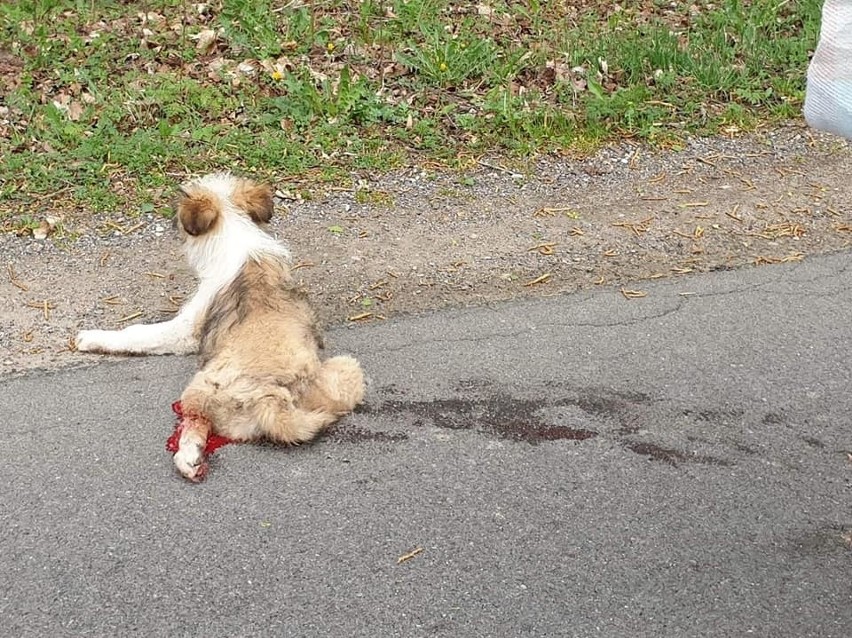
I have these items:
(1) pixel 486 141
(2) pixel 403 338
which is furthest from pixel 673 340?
(1) pixel 486 141

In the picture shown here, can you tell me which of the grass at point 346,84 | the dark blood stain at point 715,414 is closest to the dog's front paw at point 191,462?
the dark blood stain at point 715,414

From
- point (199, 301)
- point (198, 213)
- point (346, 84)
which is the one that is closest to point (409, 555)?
point (199, 301)

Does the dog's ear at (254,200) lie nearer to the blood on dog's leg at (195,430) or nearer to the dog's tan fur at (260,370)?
the dog's tan fur at (260,370)

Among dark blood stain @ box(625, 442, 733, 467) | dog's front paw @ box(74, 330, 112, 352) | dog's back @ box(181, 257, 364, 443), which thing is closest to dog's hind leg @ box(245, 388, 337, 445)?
dog's back @ box(181, 257, 364, 443)

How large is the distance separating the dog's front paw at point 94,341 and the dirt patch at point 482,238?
8 centimetres

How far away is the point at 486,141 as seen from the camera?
24.7 feet

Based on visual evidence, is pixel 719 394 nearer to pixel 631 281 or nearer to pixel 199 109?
pixel 631 281

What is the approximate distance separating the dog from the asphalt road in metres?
0.13

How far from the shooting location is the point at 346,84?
25.7ft

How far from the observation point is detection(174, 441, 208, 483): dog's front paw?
4062 mm

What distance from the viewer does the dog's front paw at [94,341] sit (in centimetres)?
497

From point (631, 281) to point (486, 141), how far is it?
7.34 ft

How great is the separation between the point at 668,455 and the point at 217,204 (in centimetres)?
273

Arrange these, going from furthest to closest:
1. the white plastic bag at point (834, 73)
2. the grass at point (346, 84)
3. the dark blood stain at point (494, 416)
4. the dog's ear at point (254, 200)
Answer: the grass at point (346, 84) < the dog's ear at point (254, 200) < the dark blood stain at point (494, 416) < the white plastic bag at point (834, 73)
